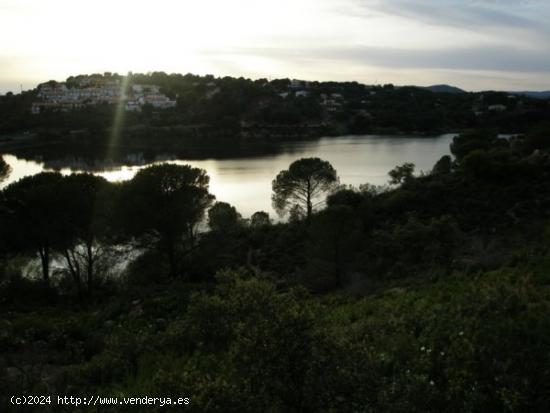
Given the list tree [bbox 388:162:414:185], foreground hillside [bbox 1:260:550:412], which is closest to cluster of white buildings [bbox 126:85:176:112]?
tree [bbox 388:162:414:185]

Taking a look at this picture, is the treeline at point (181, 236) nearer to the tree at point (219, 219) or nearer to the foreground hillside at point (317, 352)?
the tree at point (219, 219)

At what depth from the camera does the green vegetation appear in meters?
3.05

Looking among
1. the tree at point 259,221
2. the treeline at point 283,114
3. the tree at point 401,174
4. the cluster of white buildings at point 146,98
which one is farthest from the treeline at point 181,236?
the cluster of white buildings at point 146,98

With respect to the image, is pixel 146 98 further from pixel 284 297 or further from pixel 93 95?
pixel 284 297

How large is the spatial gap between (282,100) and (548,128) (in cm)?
6615

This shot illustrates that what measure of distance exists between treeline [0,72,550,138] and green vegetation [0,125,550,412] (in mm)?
53955

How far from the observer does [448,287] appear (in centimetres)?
757

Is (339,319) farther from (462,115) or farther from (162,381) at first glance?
(462,115)

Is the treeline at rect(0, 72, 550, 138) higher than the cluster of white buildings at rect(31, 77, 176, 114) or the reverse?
the reverse

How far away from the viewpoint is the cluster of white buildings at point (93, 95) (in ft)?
289

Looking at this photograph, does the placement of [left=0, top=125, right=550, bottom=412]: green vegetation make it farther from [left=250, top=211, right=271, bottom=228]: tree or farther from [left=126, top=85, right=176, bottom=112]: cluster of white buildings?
[left=126, top=85, right=176, bottom=112]: cluster of white buildings

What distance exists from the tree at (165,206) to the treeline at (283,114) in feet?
178

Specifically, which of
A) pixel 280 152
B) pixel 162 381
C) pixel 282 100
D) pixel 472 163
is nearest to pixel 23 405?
pixel 162 381

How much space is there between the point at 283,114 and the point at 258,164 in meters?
40.2
